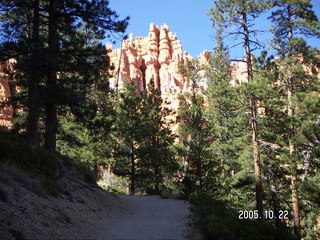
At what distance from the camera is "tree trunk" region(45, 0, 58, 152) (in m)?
9.90

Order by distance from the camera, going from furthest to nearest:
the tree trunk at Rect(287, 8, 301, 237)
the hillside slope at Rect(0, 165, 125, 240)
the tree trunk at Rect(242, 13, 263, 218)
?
the tree trunk at Rect(287, 8, 301, 237), the tree trunk at Rect(242, 13, 263, 218), the hillside slope at Rect(0, 165, 125, 240)

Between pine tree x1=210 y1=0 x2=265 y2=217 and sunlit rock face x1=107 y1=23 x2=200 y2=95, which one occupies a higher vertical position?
sunlit rock face x1=107 y1=23 x2=200 y2=95

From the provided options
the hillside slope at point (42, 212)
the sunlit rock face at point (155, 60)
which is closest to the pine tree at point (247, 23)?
the hillside slope at point (42, 212)

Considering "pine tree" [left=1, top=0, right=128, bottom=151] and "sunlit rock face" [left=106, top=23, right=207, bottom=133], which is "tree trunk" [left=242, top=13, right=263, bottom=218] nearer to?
"pine tree" [left=1, top=0, right=128, bottom=151]

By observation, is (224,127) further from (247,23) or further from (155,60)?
(155,60)

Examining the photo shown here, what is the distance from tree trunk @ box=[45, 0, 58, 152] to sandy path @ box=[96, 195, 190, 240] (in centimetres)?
382

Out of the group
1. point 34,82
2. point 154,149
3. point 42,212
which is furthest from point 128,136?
point 42,212

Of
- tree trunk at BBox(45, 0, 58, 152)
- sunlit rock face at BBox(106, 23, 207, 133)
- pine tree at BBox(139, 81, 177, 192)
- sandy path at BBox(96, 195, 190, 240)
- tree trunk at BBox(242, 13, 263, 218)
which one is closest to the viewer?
sandy path at BBox(96, 195, 190, 240)

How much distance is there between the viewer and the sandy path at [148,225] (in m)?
6.26

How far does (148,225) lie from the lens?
7516mm

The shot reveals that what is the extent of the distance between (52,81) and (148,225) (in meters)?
6.09

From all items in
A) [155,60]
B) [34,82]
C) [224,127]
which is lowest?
[34,82]

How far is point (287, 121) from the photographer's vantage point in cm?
1288

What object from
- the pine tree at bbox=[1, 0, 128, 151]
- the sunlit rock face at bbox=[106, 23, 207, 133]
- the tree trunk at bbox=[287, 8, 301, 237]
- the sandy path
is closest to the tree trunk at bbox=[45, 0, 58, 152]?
the pine tree at bbox=[1, 0, 128, 151]
